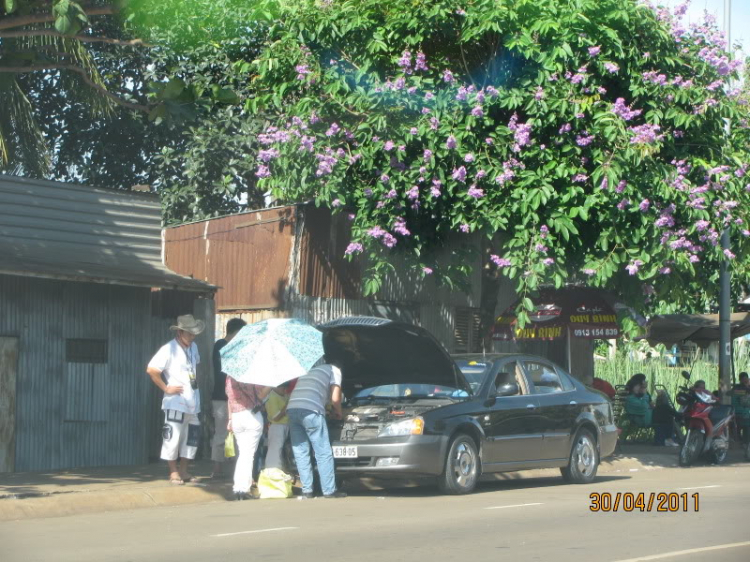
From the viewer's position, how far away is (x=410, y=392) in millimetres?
13344

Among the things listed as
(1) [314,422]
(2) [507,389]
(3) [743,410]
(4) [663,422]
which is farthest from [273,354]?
(3) [743,410]

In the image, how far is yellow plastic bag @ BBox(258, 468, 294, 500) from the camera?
12.8m

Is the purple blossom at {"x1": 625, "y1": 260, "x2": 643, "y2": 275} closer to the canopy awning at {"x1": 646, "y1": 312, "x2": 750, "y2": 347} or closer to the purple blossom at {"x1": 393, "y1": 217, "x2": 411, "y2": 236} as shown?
the purple blossom at {"x1": 393, "y1": 217, "x2": 411, "y2": 236}

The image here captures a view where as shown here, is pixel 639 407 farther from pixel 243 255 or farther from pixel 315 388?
pixel 315 388

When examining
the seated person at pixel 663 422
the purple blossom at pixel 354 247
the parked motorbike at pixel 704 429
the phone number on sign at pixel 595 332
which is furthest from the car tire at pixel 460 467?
the seated person at pixel 663 422

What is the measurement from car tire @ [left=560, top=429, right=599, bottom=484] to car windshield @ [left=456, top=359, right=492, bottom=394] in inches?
68.2

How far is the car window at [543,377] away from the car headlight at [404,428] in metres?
2.47

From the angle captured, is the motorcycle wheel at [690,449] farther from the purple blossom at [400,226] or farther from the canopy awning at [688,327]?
the purple blossom at [400,226]

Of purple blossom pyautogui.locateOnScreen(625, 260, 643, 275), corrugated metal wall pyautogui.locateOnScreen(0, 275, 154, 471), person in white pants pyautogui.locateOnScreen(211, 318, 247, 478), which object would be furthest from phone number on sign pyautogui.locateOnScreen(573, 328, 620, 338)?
corrugated metal wall pyautogui.locateOnScreen(0, 275, 154, 471)

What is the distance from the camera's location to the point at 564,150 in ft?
51.3

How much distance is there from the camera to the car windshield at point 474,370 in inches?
539

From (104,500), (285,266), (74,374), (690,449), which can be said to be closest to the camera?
(104,500)

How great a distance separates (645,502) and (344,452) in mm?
3275

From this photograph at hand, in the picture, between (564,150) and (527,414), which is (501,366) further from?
(564,150)
